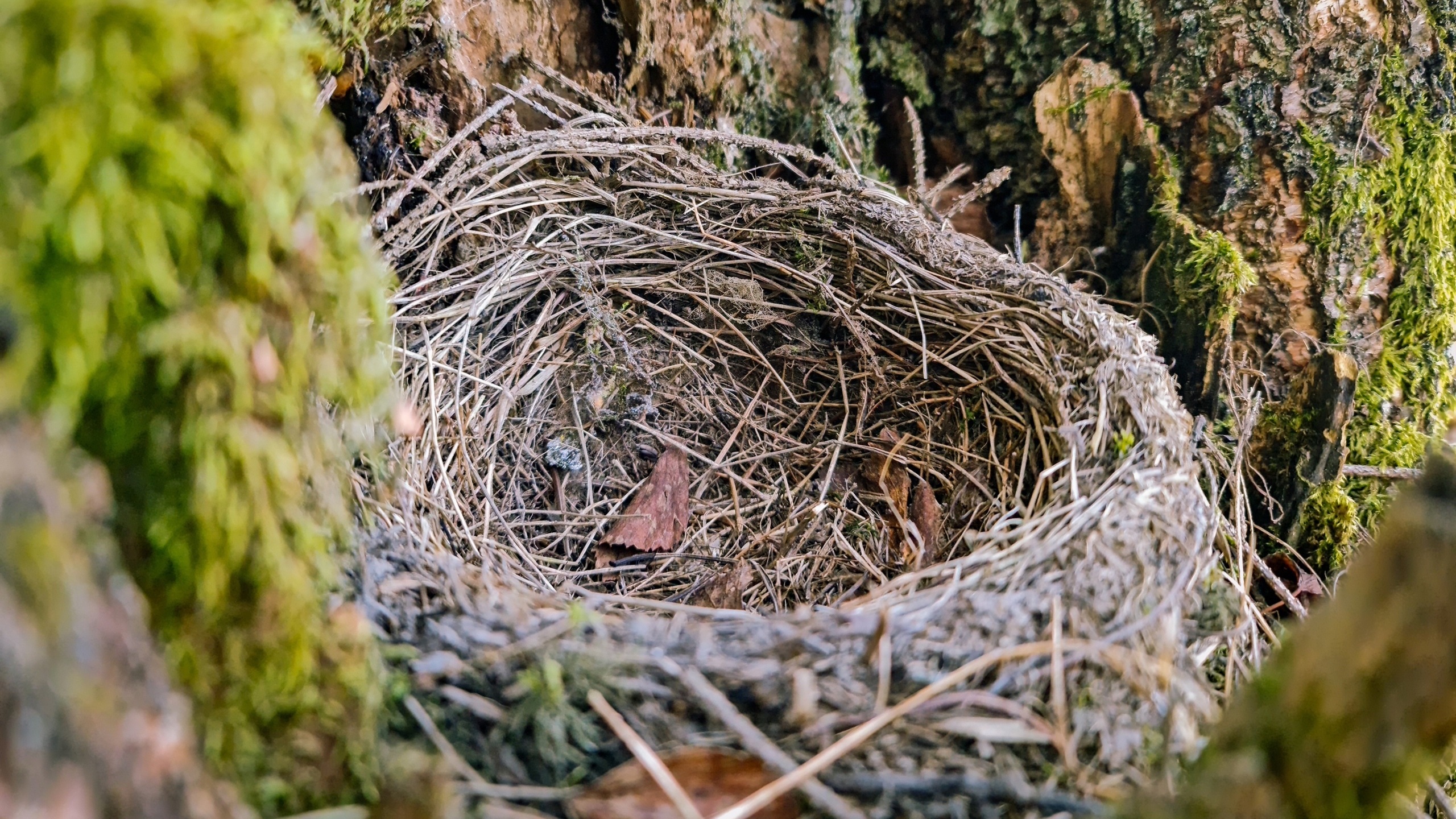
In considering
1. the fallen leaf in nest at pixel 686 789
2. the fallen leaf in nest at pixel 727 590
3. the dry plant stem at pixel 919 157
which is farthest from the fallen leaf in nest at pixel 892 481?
the fallen leaf in nest at pixel 686 789

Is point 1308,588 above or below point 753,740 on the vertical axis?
below

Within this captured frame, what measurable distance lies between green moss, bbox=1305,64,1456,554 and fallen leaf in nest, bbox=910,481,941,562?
1172mm

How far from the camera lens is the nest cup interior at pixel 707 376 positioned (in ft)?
6.05

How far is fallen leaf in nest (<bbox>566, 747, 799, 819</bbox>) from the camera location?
3.19ft

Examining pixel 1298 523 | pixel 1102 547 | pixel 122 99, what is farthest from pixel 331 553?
pixel 1298 523

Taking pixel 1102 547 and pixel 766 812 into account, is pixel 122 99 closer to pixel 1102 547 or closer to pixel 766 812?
pixel 766 812

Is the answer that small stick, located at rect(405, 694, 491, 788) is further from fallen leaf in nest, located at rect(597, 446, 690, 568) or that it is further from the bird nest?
fallen leaf in nest, located at rect(597, 446, 690, 568)

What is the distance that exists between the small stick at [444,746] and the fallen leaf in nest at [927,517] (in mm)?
1120

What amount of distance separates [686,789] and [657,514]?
110 centimetres

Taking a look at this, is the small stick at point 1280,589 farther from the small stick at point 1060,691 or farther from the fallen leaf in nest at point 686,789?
the fallen leaf in nest at point 686,789

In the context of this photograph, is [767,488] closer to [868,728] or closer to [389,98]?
[868,728]

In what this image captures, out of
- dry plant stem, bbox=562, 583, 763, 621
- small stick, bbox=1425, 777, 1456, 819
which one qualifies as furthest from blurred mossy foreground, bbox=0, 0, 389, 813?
small stick, bbox=1425, 777, 1456, 819

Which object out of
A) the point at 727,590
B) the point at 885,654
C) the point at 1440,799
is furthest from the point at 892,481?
the point at 1440,799

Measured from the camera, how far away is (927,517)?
→ 189cm
